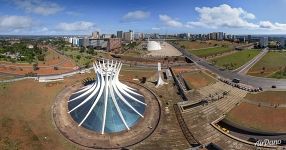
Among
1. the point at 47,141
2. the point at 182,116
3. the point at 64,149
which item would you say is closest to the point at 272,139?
the point at 182,116

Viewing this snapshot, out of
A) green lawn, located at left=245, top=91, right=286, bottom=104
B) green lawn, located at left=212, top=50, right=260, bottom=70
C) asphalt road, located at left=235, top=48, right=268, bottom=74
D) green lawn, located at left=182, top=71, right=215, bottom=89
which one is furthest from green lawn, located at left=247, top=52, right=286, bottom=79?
green lawn, located at left=245, top=91, right=286, bottom=104

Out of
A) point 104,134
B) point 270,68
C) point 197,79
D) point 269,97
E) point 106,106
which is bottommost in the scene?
point 104,134

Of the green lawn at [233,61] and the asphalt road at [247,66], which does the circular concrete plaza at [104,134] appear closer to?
the asphalt road at [247,66]

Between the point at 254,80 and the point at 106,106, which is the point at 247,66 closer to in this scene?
the point at 254,80

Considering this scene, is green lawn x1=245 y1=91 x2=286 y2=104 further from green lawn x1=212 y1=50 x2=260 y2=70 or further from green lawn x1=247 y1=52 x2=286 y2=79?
green lawn x1=212 y1=50 x2=260 y2=70

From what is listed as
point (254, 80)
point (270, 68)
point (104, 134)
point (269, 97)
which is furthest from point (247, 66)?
point (104, 134)

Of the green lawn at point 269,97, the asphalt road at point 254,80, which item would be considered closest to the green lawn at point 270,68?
the asphalt road at point 254,80
